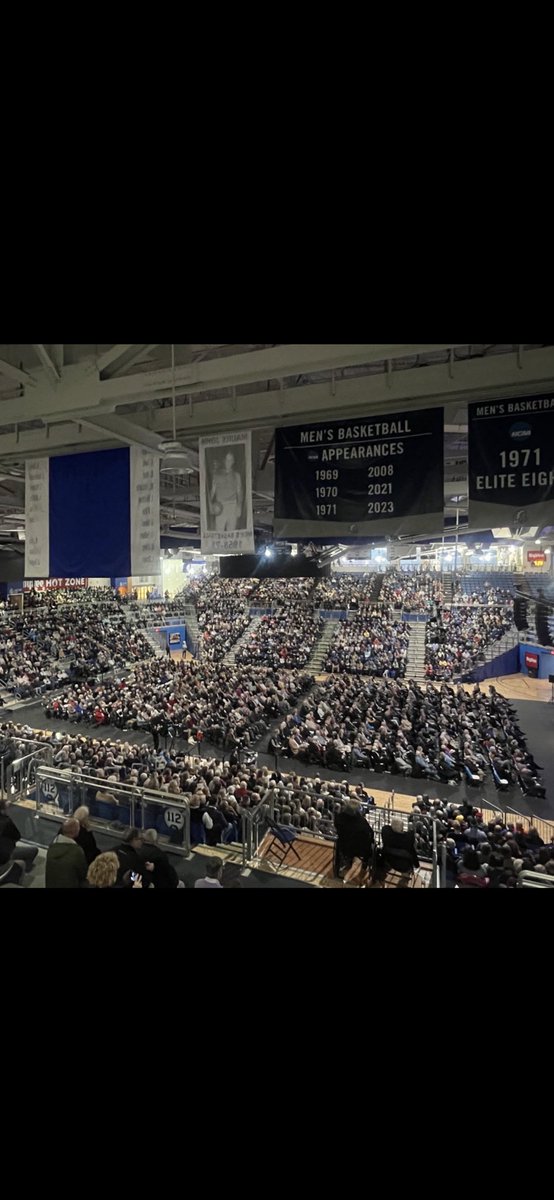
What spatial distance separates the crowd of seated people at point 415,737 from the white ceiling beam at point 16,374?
10047 mm

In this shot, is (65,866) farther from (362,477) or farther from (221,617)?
(221,617)

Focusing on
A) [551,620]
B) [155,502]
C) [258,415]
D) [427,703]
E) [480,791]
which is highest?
[258,415]

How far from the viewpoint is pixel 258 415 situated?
502 centimetres

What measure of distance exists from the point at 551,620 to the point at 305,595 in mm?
18279

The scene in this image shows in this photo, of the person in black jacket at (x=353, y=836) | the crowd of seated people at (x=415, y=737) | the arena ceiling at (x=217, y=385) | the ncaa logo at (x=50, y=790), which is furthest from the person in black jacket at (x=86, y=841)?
the crowd of seated people at (x=415, y=737)

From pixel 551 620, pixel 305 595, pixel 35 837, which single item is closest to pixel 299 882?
pixel 35 837

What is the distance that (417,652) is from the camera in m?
28.6

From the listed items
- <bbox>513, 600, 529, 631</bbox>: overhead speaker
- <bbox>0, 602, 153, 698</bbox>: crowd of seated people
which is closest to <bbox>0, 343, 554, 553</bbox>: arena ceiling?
<bbox>0, 602, 153, 698</bbox>: crowd of seated people

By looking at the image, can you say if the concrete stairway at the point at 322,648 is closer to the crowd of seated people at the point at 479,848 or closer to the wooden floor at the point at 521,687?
the wooden floor at the point at 521,687

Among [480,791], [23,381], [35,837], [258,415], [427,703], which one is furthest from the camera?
[427,703]

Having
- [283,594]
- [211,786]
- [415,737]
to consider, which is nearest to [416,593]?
[283,594]

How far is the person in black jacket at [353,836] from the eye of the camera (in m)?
5.59

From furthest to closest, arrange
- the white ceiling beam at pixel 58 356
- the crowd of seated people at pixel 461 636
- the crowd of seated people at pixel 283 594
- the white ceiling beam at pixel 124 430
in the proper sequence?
the crowd of seated people at pixel 283 594
the crowd of seated people at pixel 461 636
the white ceiling beam at pixel 124 430
the white ceiling beam at pixel 58 356
